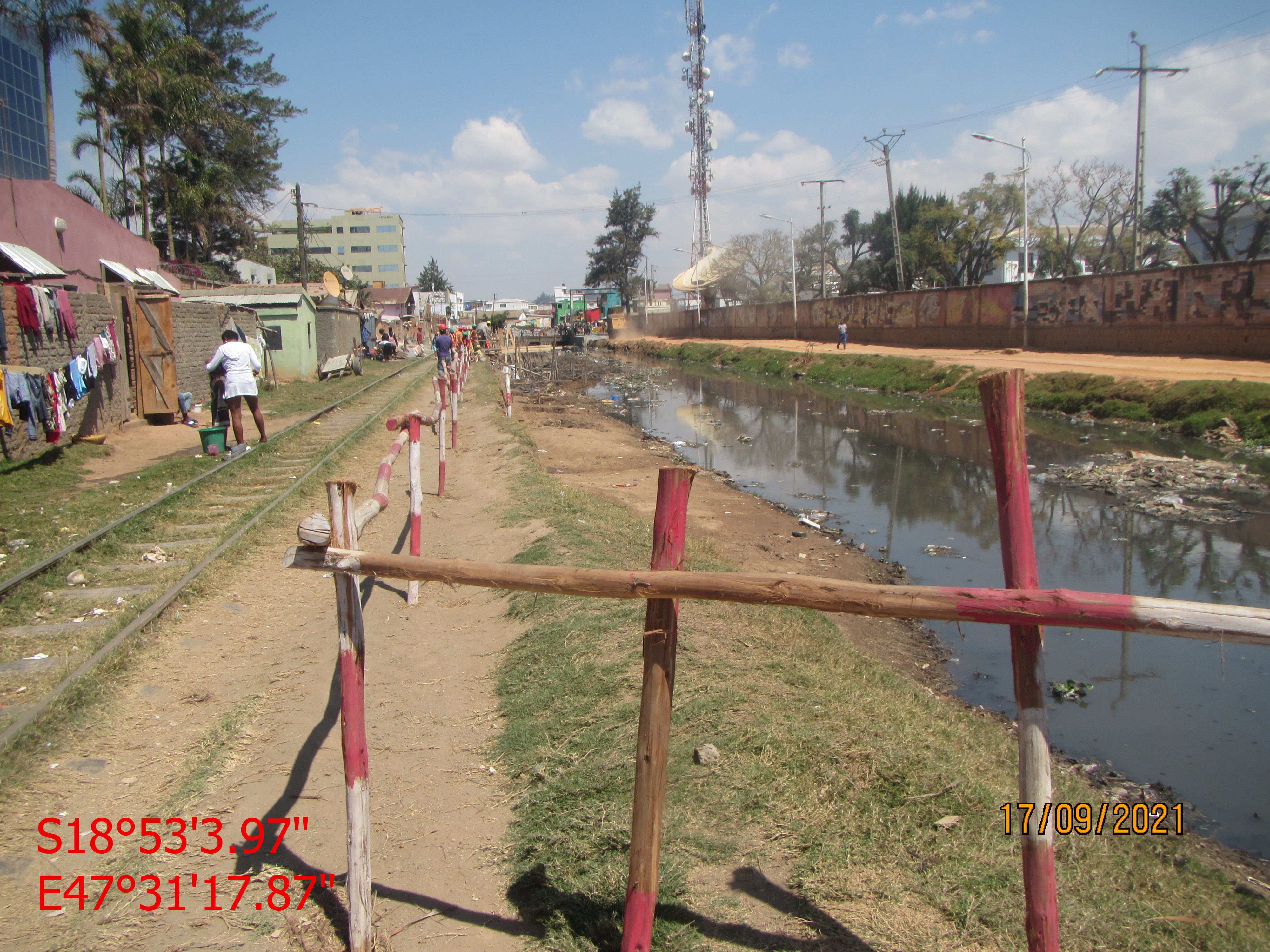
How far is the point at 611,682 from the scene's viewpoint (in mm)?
4762

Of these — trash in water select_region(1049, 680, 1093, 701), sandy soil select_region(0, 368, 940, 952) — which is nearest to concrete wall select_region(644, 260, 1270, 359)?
trash in water select_region(1049, 680, 1093, 701)

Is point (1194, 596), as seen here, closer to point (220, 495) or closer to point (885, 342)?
point (220, 495)

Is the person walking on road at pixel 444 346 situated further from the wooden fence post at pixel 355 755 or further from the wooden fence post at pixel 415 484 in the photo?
the wooden fence post at pixel 355 755

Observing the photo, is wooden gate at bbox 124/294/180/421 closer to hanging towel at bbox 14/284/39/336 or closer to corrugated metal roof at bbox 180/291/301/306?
hanging towel at bbox 14/284/39/336

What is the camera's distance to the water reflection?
5.73 m

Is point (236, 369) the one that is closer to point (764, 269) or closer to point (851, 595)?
point (851, 595)

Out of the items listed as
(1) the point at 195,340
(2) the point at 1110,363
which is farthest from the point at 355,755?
(2) the point at 1110,363

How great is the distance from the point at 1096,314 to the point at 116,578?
1136 inches

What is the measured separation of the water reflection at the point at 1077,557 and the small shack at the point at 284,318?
1272cm

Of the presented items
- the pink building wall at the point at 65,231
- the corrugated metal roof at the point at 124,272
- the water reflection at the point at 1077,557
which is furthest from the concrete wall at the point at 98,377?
the water reflection at the point at 1077,557

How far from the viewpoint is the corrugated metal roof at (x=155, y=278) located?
24.2 meters

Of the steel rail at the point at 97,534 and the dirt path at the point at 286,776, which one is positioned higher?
the steel rail at the point at 97,534

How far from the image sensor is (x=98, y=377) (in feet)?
44.8

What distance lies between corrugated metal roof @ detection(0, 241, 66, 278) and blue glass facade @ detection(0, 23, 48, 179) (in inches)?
401
